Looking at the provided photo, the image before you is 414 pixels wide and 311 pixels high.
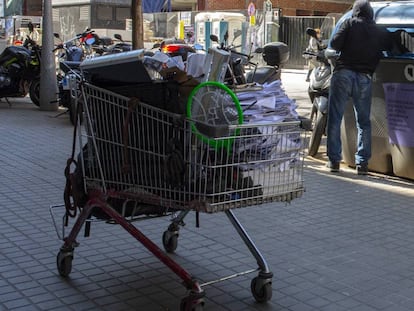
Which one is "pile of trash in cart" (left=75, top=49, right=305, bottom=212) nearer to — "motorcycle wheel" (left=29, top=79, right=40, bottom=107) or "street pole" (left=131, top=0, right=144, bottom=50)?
"street pole" (left=131, top=0, right=144, bottom=50)

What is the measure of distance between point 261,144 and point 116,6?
108 feet

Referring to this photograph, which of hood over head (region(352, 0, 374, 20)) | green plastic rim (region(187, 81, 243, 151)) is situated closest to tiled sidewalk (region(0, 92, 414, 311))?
green plastic rim (region(187, 81, 243, 151))

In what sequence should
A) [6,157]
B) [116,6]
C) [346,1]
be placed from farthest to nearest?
[346,1] → [116,6] → [6,157]

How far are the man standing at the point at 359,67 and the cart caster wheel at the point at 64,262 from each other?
390cm

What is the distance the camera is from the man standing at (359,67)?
→ 21.5ft

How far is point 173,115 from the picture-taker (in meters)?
3.17

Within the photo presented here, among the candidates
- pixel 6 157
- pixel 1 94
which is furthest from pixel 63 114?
pixel 6 157

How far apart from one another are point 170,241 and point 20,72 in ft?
28.2

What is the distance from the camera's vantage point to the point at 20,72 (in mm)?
11969

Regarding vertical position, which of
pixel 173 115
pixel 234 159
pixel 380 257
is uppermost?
pixel 173 115

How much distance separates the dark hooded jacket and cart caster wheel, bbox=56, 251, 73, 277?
13.2ft

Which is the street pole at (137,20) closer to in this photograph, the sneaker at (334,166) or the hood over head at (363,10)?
the hood over head at (363,10)

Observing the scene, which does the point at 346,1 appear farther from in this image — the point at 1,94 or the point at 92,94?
the point at 92,94

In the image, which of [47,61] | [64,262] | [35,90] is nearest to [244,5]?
[35,90]
